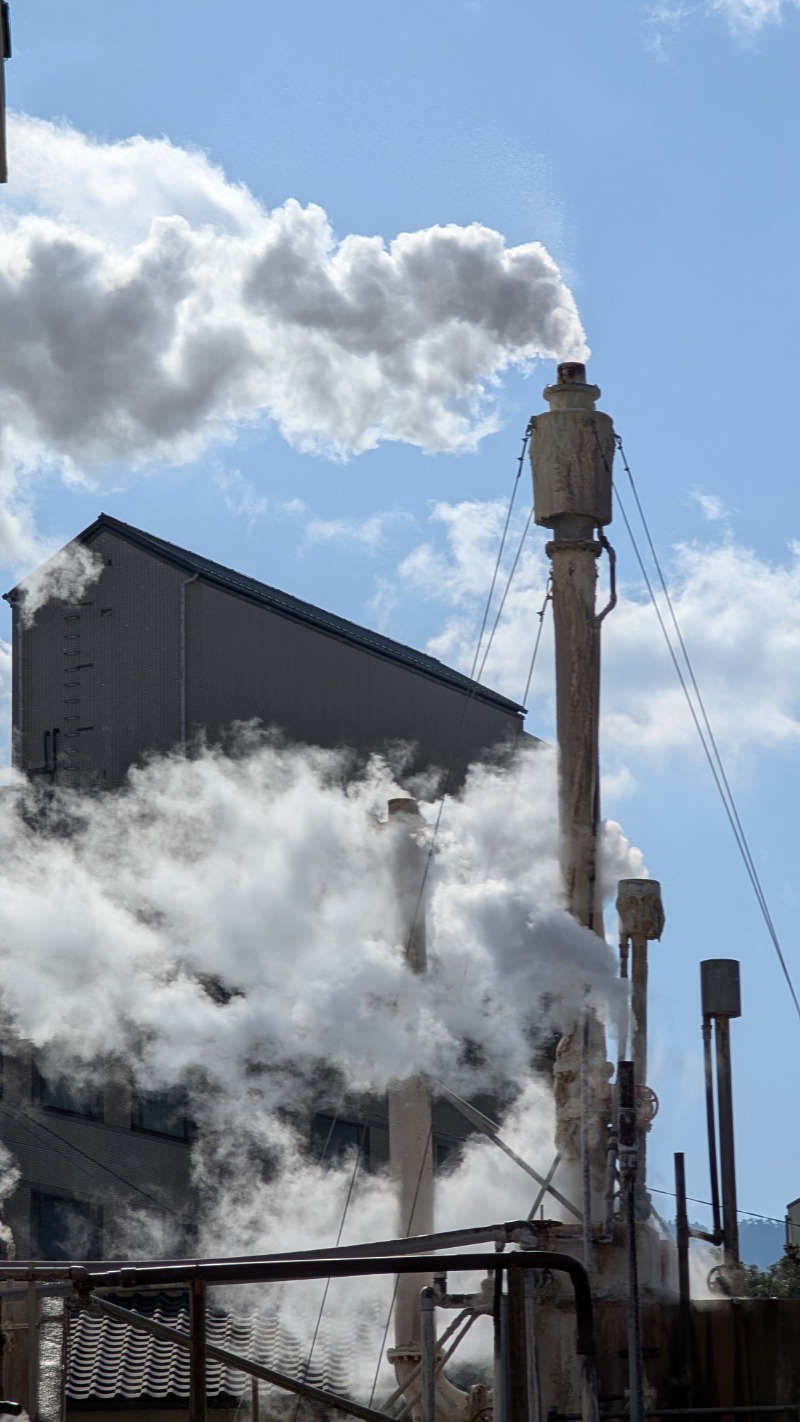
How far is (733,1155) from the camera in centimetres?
2006

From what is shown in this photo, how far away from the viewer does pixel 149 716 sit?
33969 mm

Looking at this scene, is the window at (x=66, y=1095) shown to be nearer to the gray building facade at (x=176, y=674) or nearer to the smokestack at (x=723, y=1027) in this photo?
the gray building facade at (x=176, y=674)

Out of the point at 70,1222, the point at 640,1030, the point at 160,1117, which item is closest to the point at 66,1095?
the point at 160,1117

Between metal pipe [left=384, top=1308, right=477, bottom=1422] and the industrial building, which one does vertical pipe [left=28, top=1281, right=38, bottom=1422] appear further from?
the industrial building

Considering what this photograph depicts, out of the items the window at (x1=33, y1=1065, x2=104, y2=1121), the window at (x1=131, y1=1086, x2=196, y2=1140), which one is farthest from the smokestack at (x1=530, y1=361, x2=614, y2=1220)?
the window at (x1=33, y1=1065, x2=104, y2=1121)

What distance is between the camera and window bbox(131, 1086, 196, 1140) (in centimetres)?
3306

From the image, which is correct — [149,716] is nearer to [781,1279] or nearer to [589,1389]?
[781,1279]

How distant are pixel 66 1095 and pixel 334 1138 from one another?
4718mm

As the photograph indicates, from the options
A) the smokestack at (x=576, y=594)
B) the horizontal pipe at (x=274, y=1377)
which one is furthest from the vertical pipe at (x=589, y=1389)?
the smokestack at (x=576, y=594)

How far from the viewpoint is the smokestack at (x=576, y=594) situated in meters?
19.5

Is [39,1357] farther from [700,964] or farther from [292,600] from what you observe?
[292,600]

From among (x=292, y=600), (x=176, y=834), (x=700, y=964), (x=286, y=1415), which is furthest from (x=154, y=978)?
(x=292, y=600)

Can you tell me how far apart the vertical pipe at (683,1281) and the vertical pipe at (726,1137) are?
7.66ft

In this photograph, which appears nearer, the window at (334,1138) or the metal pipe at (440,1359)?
the metal pipe at (440,1359)
